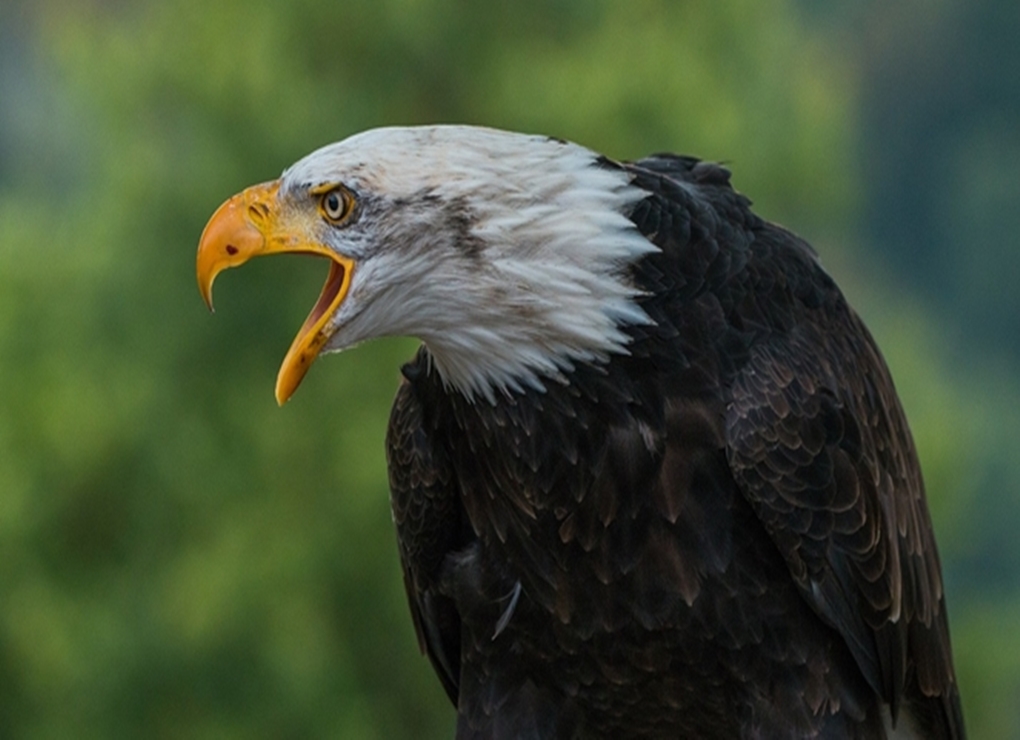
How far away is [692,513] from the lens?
133 inches

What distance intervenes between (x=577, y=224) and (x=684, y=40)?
971 centimetres

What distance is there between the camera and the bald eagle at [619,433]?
3092 millimetres

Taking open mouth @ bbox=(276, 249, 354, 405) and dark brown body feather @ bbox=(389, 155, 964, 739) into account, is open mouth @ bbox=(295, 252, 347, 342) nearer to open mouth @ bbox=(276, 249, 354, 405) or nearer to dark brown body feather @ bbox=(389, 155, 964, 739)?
open mouth @ bbox=(276, 249, 354, 405)

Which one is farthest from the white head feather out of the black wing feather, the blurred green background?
the blurred green background

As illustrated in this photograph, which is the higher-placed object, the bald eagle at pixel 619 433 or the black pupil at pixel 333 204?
the black pupil at pixel 333 204

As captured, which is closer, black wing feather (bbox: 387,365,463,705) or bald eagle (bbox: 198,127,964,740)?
bald eagle (bbox: 198,127,964,740)

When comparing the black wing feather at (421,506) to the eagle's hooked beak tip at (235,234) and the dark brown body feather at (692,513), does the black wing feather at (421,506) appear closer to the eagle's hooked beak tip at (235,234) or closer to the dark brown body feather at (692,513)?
the dark brown body feather at (692,513)

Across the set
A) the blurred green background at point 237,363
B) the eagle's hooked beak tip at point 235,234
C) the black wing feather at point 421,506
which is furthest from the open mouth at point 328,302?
the blurred green background at point 237,363

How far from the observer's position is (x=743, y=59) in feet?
43.9

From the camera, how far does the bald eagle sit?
10.1 feet

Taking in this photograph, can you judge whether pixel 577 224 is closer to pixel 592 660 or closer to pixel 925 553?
pixel 592 660

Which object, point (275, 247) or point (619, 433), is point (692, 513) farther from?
point (275, 247)

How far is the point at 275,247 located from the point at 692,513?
3.17ft

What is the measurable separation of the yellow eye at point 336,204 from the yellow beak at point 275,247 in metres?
0.04
